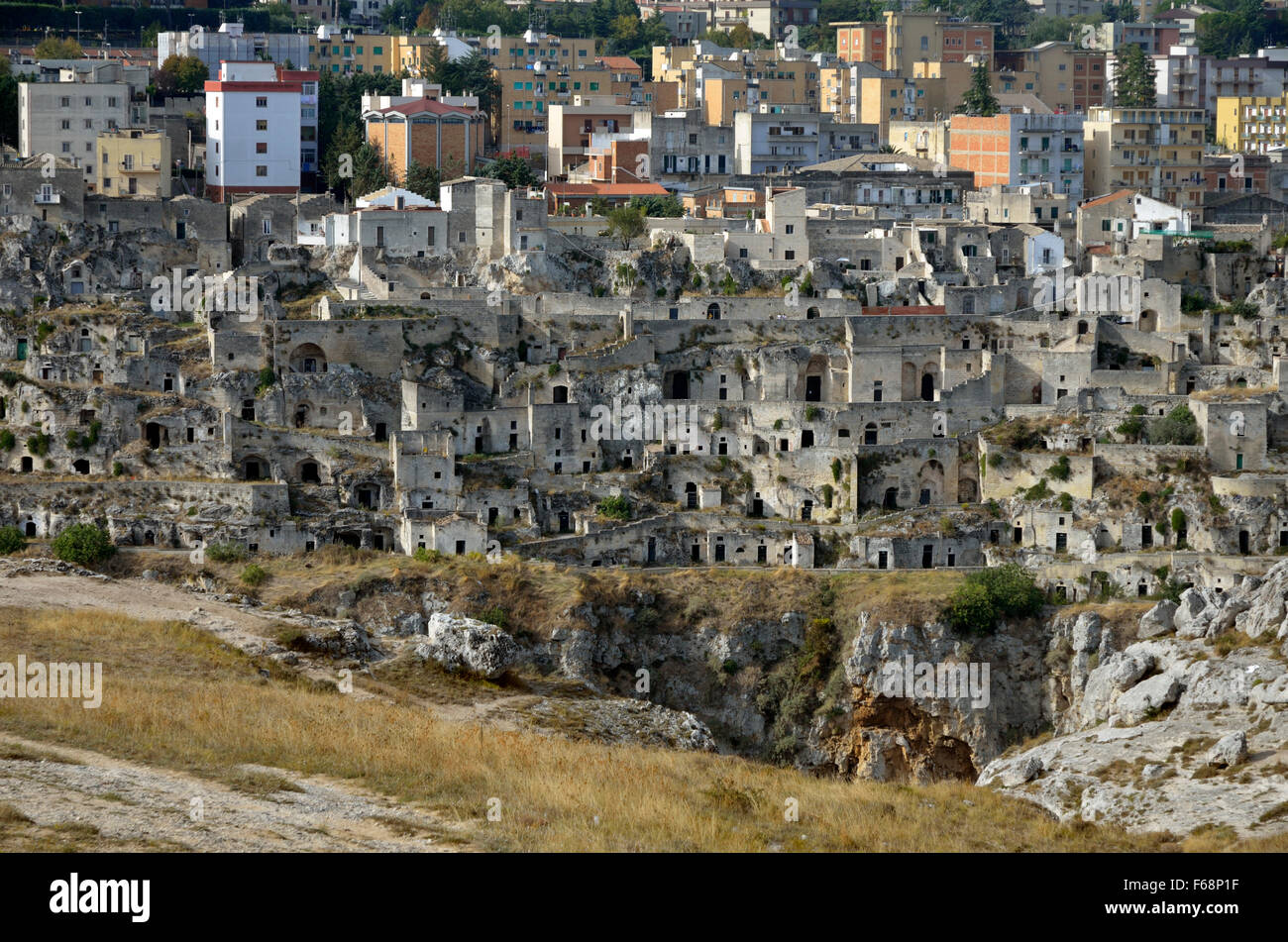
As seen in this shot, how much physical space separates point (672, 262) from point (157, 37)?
37.6 metres

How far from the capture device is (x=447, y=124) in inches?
3206

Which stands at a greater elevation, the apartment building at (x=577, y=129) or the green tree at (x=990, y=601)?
the apartment building at (x=577, y=129)

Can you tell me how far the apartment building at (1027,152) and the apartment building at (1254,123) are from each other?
1360 inches

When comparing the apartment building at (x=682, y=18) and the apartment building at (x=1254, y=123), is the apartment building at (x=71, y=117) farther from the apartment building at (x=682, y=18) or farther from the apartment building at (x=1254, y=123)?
the apartment building at (x=1254, y=123)

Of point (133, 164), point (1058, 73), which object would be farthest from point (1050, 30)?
point (133, 164)

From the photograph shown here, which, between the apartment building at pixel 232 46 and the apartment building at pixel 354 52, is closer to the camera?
the apartment building at pixel 232 46

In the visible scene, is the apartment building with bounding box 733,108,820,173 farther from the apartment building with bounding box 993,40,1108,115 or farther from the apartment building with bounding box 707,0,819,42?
the apartment building with bounding box 707,0,819,42

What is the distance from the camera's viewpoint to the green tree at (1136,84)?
323ft

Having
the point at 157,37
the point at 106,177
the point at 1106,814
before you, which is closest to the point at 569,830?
the point at 1106,814

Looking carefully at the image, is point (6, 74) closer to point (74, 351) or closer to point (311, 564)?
point (74, 351)

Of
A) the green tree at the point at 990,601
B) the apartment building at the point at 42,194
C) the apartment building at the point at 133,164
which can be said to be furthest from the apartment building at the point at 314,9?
the green tree at the point at 990,601

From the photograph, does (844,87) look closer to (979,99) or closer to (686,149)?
(979,99)

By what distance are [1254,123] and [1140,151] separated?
33.1 meters

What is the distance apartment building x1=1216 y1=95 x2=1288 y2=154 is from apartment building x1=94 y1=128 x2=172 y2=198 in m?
64.8
